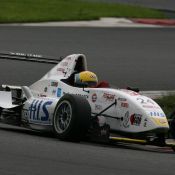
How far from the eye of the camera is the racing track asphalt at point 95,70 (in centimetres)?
988

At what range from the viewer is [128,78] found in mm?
21438

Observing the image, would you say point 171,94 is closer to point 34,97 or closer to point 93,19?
point 34,97

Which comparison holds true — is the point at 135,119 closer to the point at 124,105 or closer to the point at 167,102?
the point at 124,105

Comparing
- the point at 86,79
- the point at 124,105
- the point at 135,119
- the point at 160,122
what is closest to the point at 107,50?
the point at 86,79

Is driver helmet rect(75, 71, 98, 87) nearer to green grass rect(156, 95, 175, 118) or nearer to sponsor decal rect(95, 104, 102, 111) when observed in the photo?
sponsor decal rect(95, 104, 102, 111)

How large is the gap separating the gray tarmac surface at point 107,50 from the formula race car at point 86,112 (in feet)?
18.9

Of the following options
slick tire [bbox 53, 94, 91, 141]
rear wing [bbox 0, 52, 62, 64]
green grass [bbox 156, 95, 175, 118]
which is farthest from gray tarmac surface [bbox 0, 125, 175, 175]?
green grass [bbox 156, 95, 175, 118]

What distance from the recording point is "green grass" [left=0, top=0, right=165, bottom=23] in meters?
31.1

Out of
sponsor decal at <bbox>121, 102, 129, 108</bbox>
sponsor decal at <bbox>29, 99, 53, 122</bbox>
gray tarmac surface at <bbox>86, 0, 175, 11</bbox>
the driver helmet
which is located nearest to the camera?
sponsor decal at <bbox>121, 102, 129, 108</bbox>

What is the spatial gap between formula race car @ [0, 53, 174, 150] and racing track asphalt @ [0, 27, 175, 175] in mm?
195

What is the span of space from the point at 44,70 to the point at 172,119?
949 centimetres

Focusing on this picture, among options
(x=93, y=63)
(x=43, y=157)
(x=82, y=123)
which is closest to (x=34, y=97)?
(x=82, y=123)

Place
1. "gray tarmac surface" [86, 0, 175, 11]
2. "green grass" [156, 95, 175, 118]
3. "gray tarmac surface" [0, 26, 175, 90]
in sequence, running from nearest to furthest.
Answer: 1. "green grass" [156, 95, 175, 118]
2. "gray tarmac surface" [0, 26, 175, 90]
3. "gray tarmac surface" [86, 0, 175, 11]

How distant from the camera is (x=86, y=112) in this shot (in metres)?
12.4
